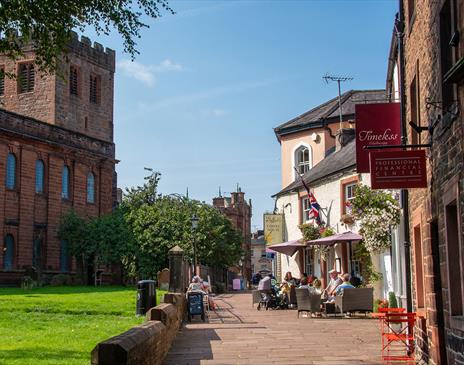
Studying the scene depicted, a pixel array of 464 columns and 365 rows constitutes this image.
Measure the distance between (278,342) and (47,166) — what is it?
113 ft

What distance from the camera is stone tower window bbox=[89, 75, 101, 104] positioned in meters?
62.5

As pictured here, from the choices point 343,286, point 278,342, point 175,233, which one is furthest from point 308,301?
point 175,233

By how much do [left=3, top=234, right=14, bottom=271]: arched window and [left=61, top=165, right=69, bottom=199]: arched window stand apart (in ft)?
18.1

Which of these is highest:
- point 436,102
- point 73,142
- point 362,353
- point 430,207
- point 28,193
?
point 73,142

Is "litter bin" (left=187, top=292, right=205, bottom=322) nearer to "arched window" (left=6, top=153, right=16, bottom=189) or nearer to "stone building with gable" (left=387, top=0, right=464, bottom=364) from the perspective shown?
"stone building with gable" (left=387, top=0, right=464, bottom=364)

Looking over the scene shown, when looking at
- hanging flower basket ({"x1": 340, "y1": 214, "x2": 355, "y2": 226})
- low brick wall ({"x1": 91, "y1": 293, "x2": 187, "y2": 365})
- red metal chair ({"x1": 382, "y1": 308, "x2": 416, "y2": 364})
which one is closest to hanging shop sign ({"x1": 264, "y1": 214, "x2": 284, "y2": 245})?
hanging flower basket ({"x1": 340, "y1": 214, "x2": 355, "y2": 226})

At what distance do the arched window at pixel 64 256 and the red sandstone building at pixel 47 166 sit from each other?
64 millimetres

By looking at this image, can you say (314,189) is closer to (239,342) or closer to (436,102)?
(239,342)

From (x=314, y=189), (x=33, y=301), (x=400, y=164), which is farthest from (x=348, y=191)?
(x=400, y=164)

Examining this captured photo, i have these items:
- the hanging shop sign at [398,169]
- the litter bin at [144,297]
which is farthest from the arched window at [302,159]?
the hanging shop sign at [398,169]

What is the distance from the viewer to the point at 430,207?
391 inches

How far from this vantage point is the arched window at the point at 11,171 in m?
43.0

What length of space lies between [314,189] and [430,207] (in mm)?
21940

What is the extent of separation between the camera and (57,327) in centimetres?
1563
